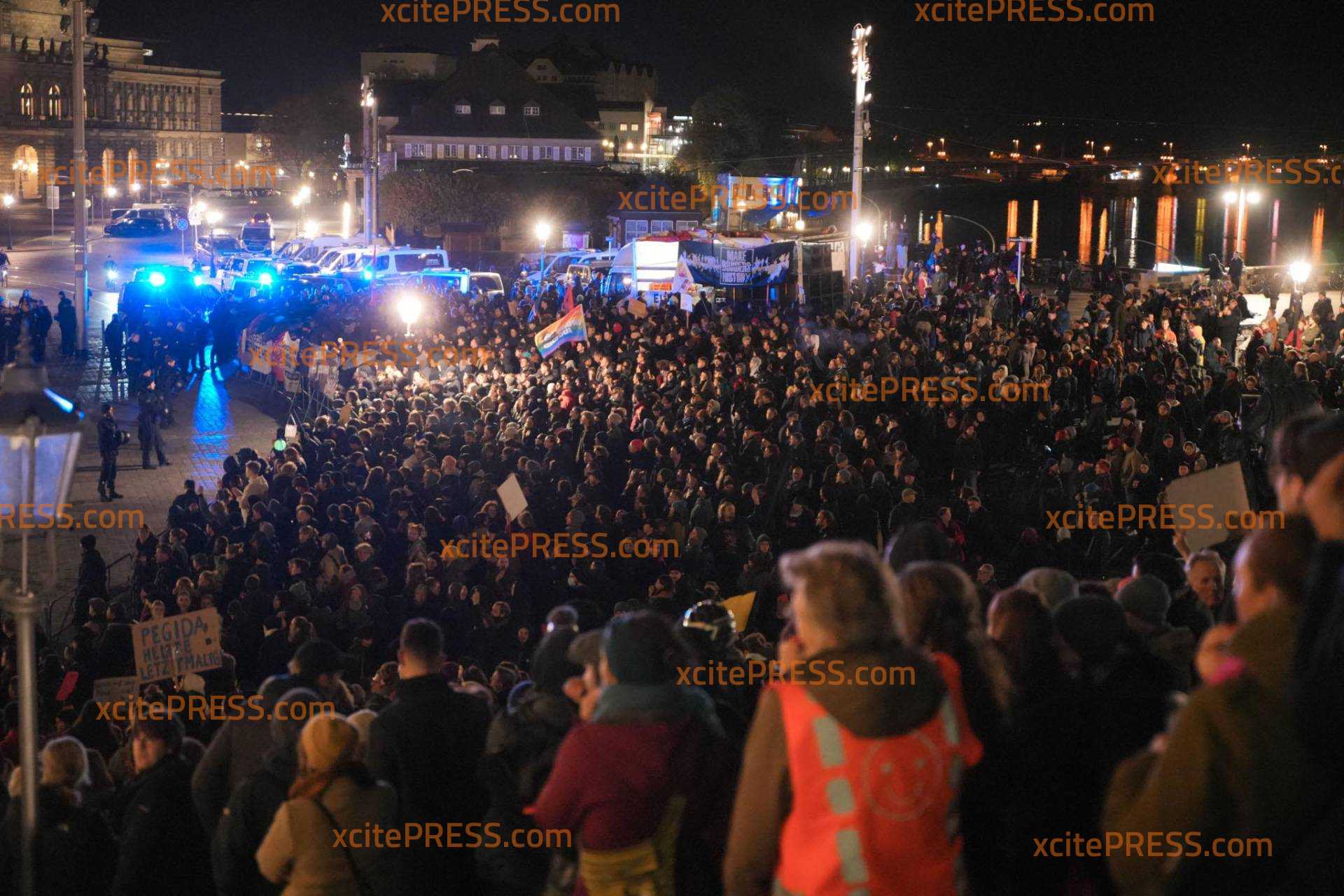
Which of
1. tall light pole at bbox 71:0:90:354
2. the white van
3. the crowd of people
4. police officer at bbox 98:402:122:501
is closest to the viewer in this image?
the crowd of people

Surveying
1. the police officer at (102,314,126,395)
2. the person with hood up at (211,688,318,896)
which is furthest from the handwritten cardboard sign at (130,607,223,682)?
the police officer at (102,314,126,395)

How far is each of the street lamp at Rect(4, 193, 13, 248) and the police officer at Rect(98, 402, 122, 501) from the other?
44978mm

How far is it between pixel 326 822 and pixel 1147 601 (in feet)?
8.56

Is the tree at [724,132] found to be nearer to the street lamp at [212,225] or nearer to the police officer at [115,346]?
the street lamp at [212,225]

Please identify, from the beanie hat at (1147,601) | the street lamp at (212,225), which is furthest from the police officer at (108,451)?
the street lamp at (212,225)

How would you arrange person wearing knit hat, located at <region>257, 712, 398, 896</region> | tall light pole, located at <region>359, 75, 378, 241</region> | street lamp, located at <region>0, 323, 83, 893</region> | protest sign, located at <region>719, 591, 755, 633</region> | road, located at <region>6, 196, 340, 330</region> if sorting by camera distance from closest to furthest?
1. person wearing knit hat, located at <region>257, 712, 398, 896</region>
2. street lamp, located at <region>0, 323, 83, 893</region>
3. protest sign, located at <region>719, 591, 755, 633</region>
4. road, located at <region>6, 196, 340, 330</region>
5. tall light pole, located at <region>359, 75, 378, 241</region>

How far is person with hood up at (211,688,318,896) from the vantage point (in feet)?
13.8

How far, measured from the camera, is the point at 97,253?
51906 millimetres

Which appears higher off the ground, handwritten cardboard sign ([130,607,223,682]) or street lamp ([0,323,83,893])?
street lamp ([0,323,83,893])

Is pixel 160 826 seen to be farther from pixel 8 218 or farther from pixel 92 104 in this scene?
pixel 92 104

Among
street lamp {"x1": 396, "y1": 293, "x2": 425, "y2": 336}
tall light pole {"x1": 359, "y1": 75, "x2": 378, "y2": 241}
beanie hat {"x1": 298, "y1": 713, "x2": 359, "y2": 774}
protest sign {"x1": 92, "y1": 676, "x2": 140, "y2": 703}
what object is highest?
tall light pole {"x1": 359, "y1": 75, "x2": 378, "y2": 241}

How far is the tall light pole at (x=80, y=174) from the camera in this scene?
26516 millimetres

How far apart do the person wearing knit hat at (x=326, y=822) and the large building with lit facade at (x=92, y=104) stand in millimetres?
78538

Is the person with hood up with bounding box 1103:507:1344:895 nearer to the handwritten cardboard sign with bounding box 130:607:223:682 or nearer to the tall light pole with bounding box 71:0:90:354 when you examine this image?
the handwritten cardboard sign with bounding box 130:607:223:682
